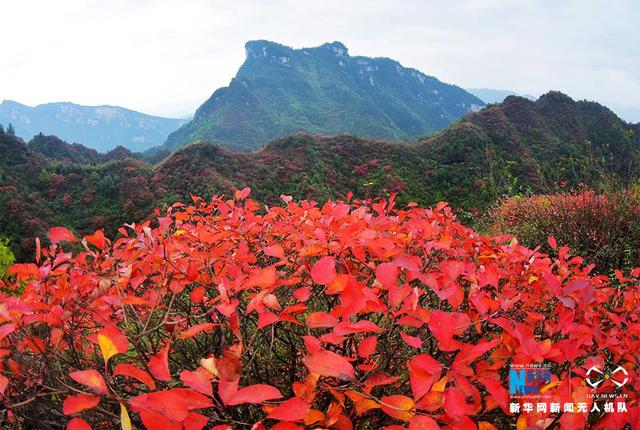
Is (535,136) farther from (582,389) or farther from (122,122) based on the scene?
(122,122)

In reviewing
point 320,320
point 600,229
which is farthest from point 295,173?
point 320,320

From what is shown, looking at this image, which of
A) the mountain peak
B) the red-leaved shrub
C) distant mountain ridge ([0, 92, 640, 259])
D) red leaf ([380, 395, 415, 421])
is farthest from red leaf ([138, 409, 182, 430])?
the mountain peak

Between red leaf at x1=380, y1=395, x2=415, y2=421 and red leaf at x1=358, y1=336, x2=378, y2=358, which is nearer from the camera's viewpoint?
red leaf at x1=380, y1=395, x2=415, y2=421

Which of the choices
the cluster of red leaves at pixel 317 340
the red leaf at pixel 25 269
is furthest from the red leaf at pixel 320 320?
the red leaf at pixel 25 269

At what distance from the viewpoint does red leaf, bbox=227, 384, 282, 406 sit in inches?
22.6

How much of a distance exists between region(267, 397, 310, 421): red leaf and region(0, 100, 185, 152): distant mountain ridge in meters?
165

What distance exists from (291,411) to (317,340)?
148 mm

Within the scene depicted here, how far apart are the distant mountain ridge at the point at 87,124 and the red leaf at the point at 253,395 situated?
16544cm

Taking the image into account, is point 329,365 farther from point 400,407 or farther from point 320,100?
point 320,100

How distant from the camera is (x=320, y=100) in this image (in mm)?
83188

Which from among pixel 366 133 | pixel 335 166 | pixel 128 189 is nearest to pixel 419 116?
pixel 366 133

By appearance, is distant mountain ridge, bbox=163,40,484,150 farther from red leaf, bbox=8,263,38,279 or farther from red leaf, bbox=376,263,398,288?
red leaf, bbox=376,263,398,288
